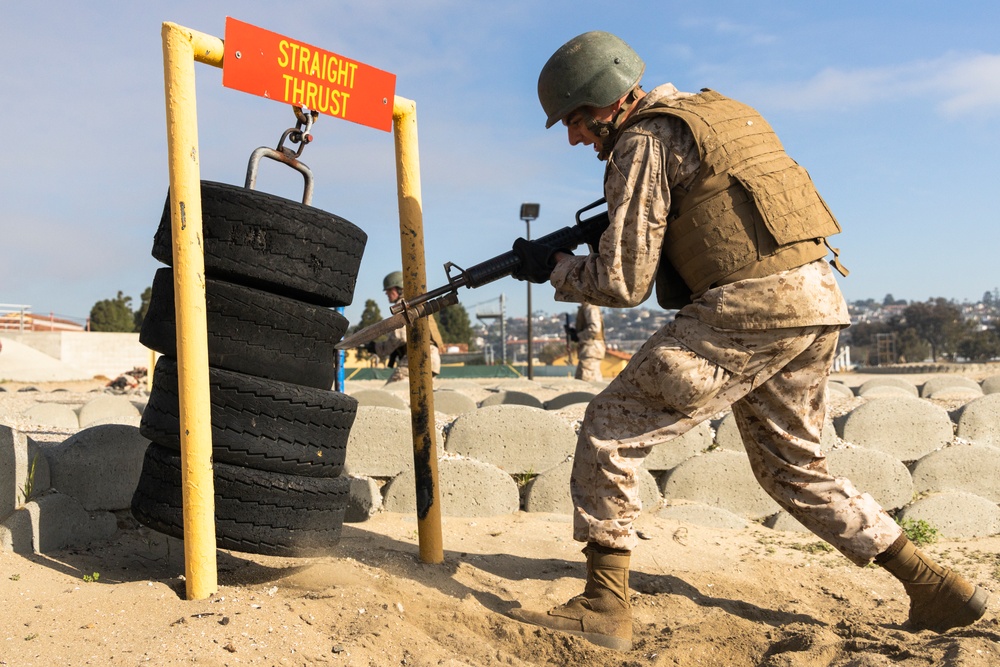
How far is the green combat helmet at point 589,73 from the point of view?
3.00m

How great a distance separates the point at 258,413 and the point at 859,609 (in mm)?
2350

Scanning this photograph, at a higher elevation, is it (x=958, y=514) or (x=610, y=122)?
(x=610, y=122)

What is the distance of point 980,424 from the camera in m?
5.41

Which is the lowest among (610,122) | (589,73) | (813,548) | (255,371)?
(813,548)

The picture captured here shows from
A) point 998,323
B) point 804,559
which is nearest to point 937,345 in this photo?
point 998,323

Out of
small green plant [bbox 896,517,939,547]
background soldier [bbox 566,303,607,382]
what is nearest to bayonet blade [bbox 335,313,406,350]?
small green plant [bbox 896,517,939,547]

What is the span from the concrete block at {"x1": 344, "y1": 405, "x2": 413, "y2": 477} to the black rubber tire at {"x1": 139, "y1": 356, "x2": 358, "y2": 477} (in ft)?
4.96

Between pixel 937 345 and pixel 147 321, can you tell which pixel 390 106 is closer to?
pixel 147 321

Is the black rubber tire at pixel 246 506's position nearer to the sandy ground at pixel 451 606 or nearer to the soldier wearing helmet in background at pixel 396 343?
the sandy ground at pixel 451 606

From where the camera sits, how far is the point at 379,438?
466cm

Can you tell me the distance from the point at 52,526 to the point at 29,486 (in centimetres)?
18

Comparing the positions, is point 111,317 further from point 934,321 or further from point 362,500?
point 934,321

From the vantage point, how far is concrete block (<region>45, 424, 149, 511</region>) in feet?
12.0

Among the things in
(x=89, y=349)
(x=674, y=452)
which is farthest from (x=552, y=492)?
(x=89, y=349)
